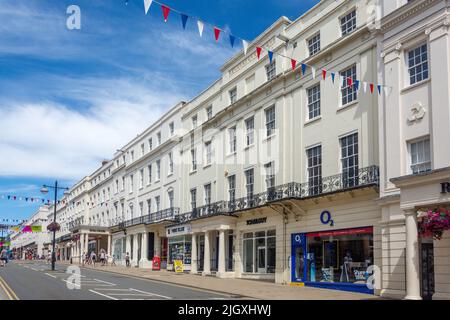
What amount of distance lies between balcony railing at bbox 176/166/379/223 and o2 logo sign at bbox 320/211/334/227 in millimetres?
915

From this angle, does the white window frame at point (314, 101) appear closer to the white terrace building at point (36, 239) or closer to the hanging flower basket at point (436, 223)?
the hanging flower basket at point (436, 223)

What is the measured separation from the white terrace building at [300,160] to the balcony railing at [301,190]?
6cm

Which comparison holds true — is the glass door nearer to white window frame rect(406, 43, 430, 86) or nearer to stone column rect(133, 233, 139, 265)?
white window frame rect(406, 43, 430, 86)

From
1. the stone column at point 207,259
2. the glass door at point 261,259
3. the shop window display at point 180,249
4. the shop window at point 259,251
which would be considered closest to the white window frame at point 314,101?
the shop window at point 259,251

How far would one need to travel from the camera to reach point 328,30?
24047 millimetres

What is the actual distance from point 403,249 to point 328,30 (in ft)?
35.8

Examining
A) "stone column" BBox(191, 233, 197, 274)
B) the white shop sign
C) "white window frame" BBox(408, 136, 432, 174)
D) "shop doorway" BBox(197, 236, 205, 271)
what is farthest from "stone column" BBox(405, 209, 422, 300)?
the white shop sign

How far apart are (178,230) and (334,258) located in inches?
640

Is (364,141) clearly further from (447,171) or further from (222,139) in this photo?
(222,139)

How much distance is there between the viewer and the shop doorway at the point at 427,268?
1748cm

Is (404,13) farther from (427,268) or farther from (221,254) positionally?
(221,254)

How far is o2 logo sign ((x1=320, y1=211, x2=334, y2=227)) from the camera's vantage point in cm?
2259
